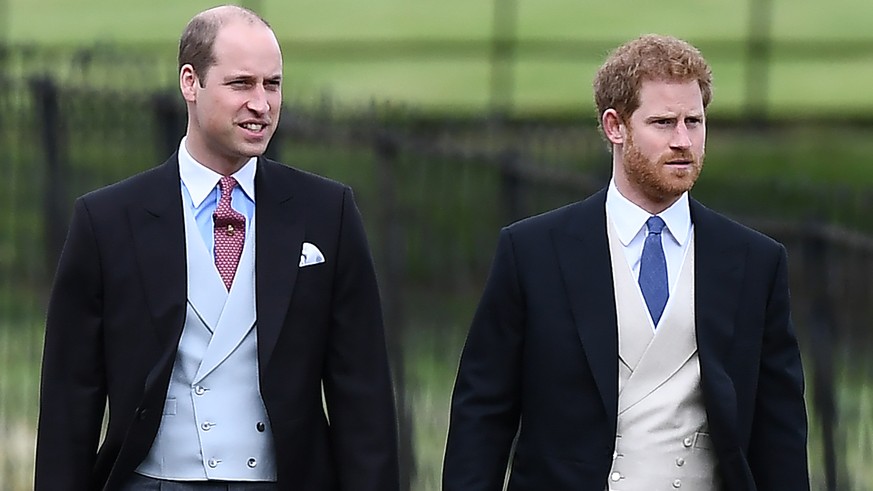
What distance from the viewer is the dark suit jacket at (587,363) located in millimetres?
4770

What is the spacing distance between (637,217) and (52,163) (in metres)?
4.42

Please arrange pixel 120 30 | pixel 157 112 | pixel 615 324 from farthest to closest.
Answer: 1. pixel 120 30
2. pixel 157 112
3. pixel 615 324

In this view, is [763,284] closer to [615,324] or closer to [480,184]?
[615,324]

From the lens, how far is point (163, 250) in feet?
15.9

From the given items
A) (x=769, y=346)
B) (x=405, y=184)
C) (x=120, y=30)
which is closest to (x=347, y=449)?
(x=769, y=346)

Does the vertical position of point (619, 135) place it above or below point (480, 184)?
above

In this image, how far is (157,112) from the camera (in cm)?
848

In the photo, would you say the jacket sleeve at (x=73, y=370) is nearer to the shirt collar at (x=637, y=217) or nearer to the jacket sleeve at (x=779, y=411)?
the shirt collar at (x=637, y=217)

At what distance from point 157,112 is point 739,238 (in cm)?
404

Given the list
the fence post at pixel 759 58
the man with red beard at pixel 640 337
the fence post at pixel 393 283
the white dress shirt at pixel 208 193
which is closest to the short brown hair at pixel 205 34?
the white dress shirt at pixel 208 193

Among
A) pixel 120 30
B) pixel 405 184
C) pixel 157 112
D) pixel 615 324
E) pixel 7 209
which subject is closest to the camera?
pixel 615 324

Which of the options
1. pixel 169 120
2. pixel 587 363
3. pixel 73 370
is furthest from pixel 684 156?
pixel 169 120

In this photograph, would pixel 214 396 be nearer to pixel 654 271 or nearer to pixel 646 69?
pixel 654 271

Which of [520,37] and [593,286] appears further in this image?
[520,37]
